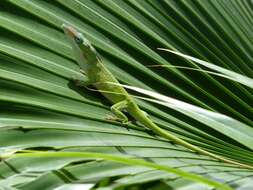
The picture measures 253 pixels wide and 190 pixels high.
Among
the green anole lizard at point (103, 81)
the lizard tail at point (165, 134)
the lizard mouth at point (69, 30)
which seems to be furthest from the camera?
the lizard mouth at point (69, 30)

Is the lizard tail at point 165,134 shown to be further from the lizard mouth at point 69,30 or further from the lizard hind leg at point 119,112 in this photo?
the lizard mouth at point 69,30

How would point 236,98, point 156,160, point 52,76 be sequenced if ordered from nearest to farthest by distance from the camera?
point 156,160 < point 52,76 < point 236,98

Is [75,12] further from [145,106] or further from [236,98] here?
[236,98]

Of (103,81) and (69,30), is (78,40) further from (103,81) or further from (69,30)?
(103,81)

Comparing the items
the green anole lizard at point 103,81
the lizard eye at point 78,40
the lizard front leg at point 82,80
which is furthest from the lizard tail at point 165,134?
the lizard eye at point 78,40

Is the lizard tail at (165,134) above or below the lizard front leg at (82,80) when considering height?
below

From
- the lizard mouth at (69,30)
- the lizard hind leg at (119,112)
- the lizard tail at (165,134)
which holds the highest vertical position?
the lizard mouth at (69,30)

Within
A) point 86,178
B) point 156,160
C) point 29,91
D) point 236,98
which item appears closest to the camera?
point 86,178

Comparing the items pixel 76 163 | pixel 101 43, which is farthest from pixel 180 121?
pixel 76 163
